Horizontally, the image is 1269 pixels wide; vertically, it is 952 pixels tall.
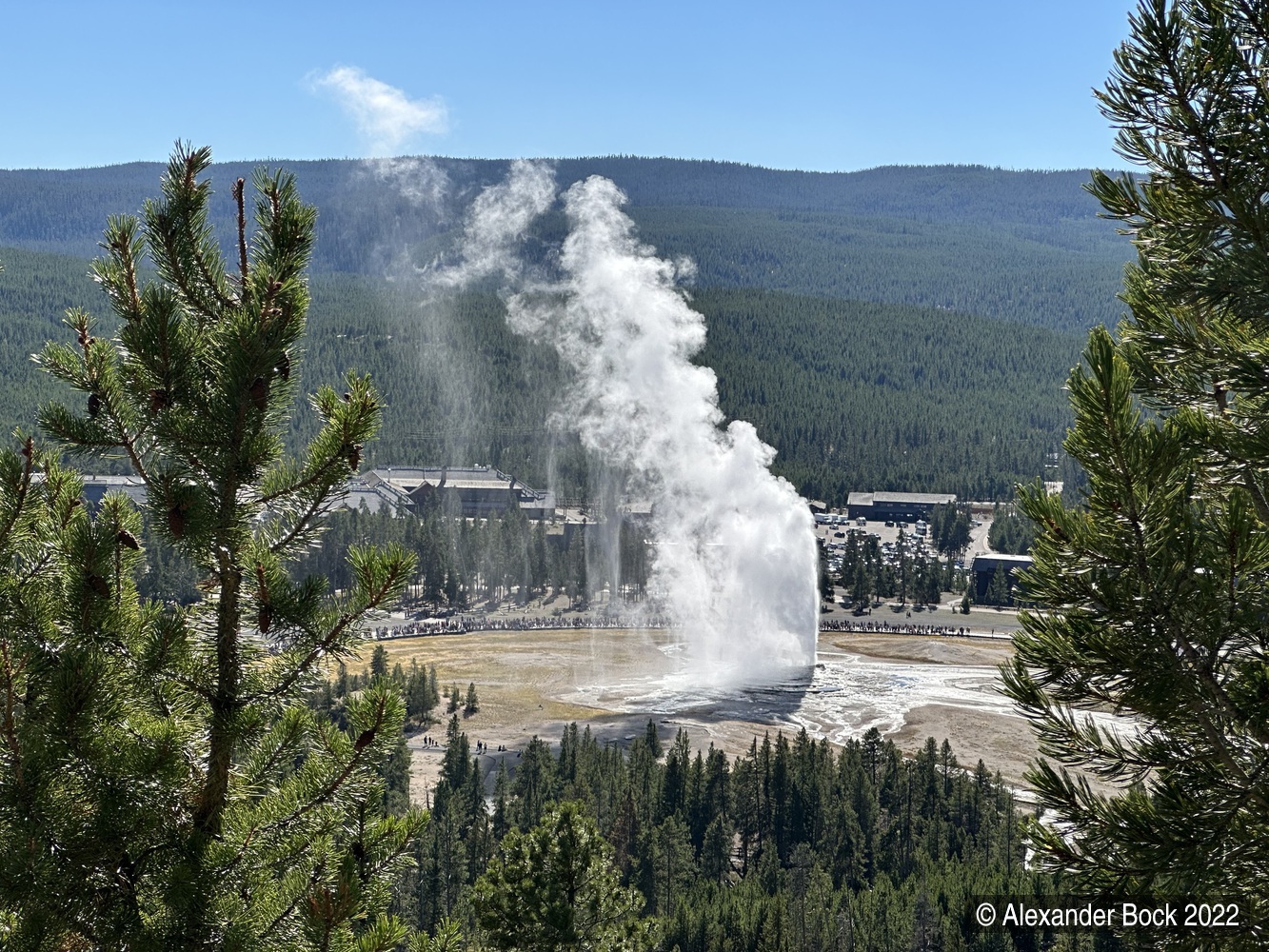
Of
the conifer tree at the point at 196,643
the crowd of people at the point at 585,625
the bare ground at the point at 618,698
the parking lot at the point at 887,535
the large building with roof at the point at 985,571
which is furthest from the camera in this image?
the parking lot at the point at 887,535

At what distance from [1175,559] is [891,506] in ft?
550

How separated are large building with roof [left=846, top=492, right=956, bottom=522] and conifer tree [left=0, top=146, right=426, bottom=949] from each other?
164 metres

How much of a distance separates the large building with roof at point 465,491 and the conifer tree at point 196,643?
466 feet

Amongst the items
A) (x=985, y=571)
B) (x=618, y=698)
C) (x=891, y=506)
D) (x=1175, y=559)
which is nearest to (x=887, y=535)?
(x=891, y=506)

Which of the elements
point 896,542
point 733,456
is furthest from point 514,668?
point 896,542

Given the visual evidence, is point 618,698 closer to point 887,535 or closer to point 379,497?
point 379,497

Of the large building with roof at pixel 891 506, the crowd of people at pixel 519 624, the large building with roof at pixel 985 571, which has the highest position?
the large building with roof at pixel 891 506

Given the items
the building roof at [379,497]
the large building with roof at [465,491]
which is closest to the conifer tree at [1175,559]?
the building roof at [379,497]

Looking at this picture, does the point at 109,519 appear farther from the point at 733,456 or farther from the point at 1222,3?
the point at 733,456

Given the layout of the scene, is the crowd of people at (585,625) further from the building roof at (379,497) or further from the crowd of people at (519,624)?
the building roof at (379,497)

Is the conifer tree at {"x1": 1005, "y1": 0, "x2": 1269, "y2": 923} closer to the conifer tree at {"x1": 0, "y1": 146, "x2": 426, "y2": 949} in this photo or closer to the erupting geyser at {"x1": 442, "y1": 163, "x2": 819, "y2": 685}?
the conifer tree at {"x1": 0, "y1": 146, "x2": 426, "y2": 949}

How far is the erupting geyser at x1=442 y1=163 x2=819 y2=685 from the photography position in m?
86.8

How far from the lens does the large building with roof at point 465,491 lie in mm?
157750

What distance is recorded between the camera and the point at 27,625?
25.1 ft
